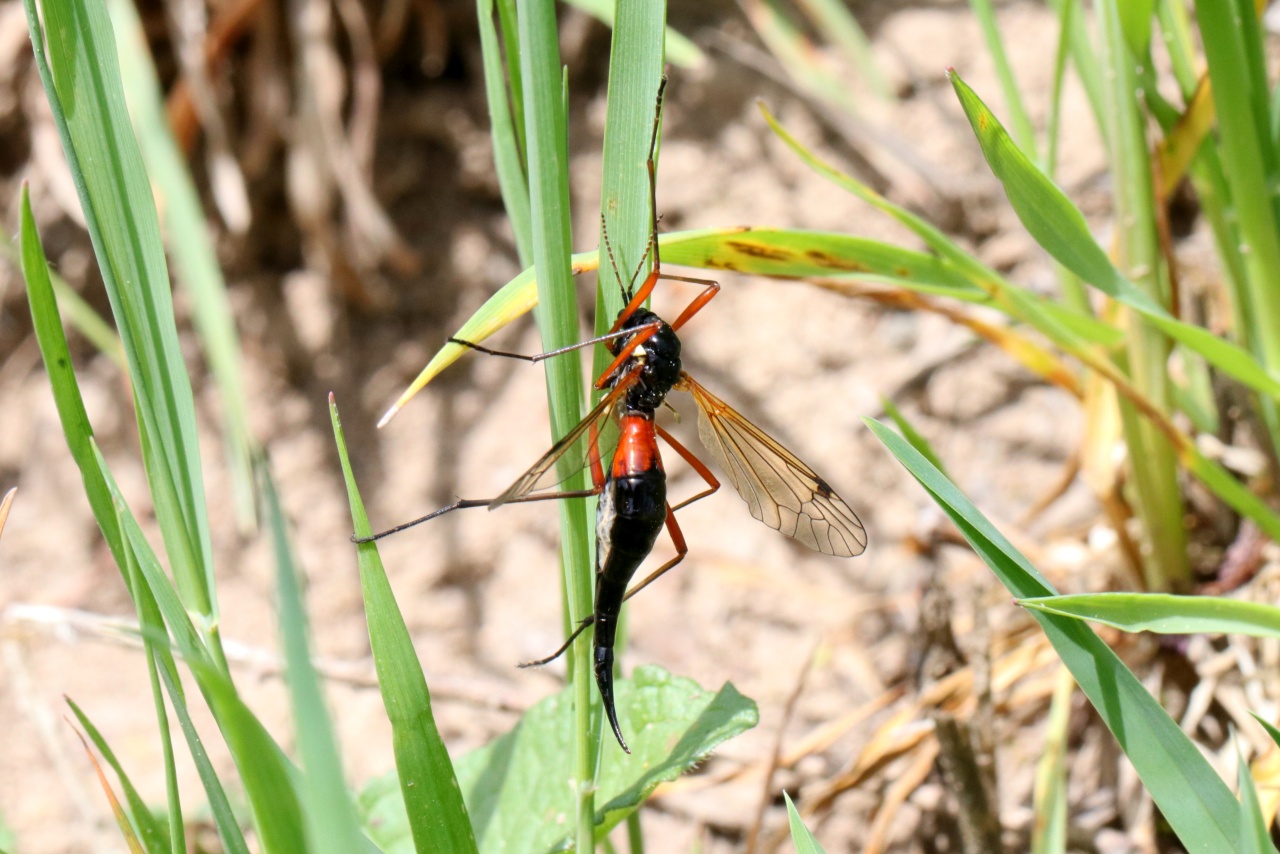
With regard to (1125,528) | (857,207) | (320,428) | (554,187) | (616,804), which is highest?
(320,428)

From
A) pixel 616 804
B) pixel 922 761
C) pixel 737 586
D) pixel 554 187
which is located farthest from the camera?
pixel 737 586

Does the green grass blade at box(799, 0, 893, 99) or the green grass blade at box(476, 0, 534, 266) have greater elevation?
the green grass blade at box(799, 0, 893, 99)

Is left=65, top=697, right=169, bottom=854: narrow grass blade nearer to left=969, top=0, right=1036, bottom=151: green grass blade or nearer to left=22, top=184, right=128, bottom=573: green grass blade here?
left=22, top=184, right=128, bottom=573: green grass blade

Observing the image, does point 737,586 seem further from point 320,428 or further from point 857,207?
point 320,428

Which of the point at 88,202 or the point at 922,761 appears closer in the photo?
the point at 88,202

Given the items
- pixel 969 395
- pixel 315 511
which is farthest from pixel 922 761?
pixel 315 511

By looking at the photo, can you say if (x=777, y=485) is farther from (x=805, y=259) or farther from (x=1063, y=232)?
(x=1063, y=232)

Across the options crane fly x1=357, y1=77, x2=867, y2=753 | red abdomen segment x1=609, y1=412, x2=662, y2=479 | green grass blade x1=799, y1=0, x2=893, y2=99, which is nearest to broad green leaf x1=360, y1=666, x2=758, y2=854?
crane fly x1=357, y1=77, x2=867, y2=753

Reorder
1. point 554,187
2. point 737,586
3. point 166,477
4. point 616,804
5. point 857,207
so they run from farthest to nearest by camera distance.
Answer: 1. point 857,207
2. point 737,586
3. point 616,804
4. point 166,477
5. point 554,187

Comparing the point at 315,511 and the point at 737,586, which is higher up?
the point at 315,511
